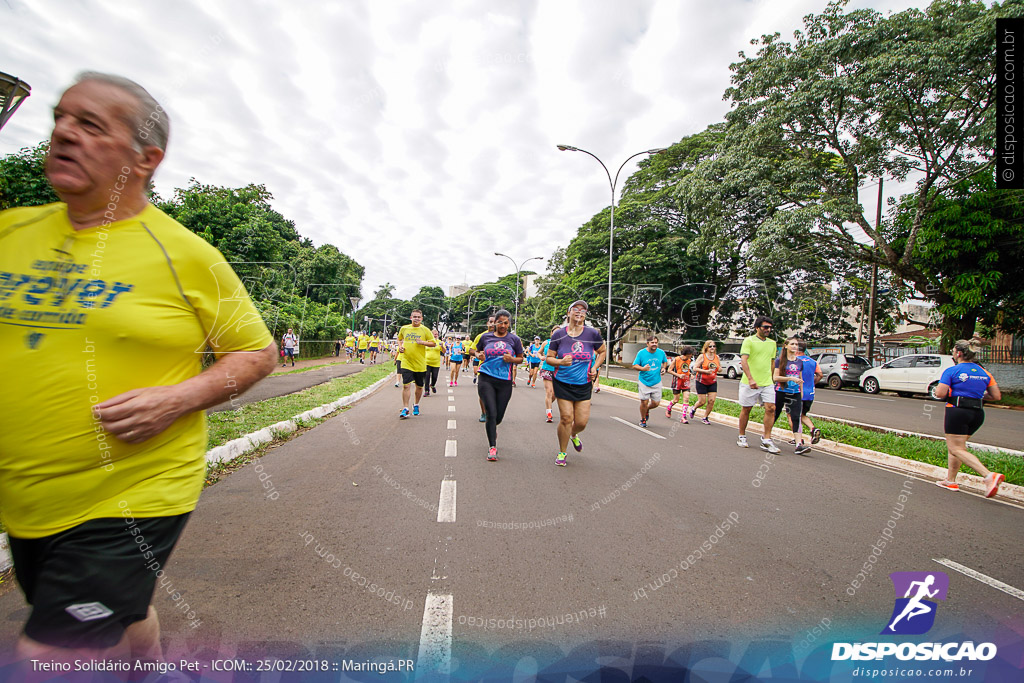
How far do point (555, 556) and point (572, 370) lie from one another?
9.24ft

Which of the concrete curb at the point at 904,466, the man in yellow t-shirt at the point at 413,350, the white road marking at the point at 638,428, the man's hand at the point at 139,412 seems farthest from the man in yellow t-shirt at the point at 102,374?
the white road marking at the point at 638,428

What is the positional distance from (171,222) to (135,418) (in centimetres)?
56

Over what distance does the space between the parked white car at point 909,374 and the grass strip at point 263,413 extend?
18.5 m

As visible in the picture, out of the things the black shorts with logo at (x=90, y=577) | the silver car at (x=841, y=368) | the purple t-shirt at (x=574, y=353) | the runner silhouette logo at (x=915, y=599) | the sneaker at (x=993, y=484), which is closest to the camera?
the black shorts with logo at (x=90, y=577)

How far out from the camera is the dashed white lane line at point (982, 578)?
3.00 meters

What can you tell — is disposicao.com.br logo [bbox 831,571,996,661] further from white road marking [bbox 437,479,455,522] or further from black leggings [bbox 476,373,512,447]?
black leggings [bbox 476,373,512,447]

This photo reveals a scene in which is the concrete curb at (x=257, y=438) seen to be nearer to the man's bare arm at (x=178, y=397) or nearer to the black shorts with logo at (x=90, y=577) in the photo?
the black shorts with logo at (x=90, y=577)

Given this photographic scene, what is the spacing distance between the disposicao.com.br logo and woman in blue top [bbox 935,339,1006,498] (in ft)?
9.86

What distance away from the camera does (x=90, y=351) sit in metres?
1.25

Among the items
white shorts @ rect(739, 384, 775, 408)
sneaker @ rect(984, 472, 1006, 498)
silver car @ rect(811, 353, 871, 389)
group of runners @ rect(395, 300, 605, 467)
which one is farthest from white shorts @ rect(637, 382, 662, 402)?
silver car @ rect(811, 353, 871, 389)

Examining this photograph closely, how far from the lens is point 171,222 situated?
1.43m

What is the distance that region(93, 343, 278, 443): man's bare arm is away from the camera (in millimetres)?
1221

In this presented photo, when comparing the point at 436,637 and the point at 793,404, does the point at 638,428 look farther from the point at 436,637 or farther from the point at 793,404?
the point at 436,637

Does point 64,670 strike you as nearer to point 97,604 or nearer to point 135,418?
point 97,604
